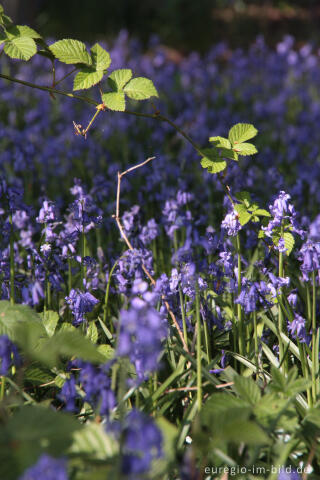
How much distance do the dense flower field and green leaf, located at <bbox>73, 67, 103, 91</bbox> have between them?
0.27 meters

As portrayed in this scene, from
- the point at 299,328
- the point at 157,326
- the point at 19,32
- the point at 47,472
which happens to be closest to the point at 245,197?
the point at 299,328

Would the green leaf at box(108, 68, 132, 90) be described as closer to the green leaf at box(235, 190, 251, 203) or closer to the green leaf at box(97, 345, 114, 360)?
the green leaf at box(235, 190, 251, 203)

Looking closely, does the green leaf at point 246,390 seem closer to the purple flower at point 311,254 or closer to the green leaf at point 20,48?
the purple flower at point 311,254

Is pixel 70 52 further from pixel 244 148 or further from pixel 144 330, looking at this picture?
pixel 144 330

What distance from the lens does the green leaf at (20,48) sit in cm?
210

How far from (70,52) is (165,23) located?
14462mm

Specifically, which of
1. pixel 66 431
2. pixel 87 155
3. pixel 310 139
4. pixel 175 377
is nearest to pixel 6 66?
pixel 87 155

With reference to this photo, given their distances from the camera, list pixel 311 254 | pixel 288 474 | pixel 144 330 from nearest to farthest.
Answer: pixel 144 330
pixel 288 474
pixel 311 254

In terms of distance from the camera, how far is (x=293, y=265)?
287 centimetres

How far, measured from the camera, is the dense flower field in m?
1.42

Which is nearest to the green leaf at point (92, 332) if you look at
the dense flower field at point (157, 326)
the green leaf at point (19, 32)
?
the dense flower field at point (157, 326)

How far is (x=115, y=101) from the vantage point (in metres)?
2.16

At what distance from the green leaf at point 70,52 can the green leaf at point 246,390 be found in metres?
1.43

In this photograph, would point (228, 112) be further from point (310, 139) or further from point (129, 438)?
point (129, 438)
